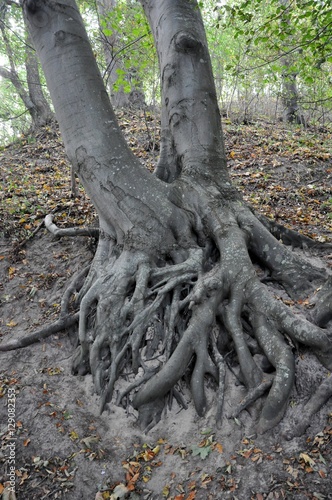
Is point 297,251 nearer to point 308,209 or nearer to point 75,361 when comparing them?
point 308,209

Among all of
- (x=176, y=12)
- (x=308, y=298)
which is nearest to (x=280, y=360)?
(x=308, y=298)

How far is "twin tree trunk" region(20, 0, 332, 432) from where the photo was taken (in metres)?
3.23

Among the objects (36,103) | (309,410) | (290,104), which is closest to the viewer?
(309,410)

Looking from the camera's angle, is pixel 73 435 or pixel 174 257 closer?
pixel 73 435

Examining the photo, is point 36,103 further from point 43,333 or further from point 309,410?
point 309,410

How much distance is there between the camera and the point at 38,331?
162 inches

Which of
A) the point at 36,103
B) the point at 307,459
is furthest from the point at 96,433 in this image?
the point at 36,103

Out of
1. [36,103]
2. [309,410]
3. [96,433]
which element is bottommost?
[96,433]

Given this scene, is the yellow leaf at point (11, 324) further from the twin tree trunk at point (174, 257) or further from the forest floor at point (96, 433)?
the twin tree trunk at point (174, 257)

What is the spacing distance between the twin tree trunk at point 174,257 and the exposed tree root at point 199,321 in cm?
1

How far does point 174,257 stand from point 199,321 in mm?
990

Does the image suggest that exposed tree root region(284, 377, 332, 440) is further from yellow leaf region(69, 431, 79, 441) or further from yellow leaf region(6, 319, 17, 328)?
yellow leaf region(6, 319, 17, 328)

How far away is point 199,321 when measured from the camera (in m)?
3.44

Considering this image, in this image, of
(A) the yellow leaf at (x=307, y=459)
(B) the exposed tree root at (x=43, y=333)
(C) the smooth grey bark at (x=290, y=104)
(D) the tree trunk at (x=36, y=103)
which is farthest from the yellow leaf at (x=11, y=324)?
(C) the smooth grey bark at (x=290, y=104)
